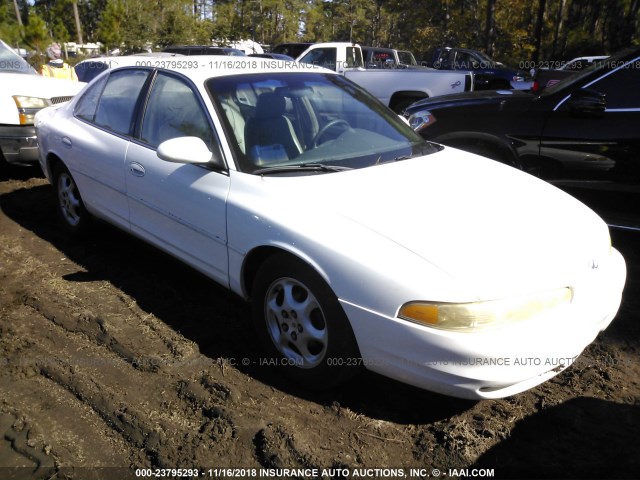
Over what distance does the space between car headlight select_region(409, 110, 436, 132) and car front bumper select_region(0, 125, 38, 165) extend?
4.10 m

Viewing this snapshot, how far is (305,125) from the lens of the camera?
3.56 m

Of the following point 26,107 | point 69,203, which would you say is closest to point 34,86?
point 26,107

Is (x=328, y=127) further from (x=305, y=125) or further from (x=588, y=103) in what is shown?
(x=588, y=103)

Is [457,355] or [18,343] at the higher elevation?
[457,355]

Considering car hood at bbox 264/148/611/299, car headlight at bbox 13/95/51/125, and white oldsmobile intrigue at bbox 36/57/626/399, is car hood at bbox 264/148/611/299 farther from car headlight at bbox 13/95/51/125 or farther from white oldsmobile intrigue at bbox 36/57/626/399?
car headlight at bbox 13/95/51/125

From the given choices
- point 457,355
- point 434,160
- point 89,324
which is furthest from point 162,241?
point 457,355

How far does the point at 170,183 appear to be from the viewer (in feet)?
11.4

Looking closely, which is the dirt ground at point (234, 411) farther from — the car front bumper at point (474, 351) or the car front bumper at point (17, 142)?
the car front bumper at point (17, 142)

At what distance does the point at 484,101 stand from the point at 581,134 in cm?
97

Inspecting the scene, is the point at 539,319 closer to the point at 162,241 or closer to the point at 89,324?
the point at 162,241

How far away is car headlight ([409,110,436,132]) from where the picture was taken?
5312 mm

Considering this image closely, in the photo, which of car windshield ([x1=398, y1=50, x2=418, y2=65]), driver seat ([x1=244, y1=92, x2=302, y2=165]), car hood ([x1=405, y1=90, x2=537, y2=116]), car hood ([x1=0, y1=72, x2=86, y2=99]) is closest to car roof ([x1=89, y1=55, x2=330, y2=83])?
driver seat ([x1=244, y1=92, x2=302, y2=165])

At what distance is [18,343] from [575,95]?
428cm

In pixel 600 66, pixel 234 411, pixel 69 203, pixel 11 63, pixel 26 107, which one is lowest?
pixel 234 411
